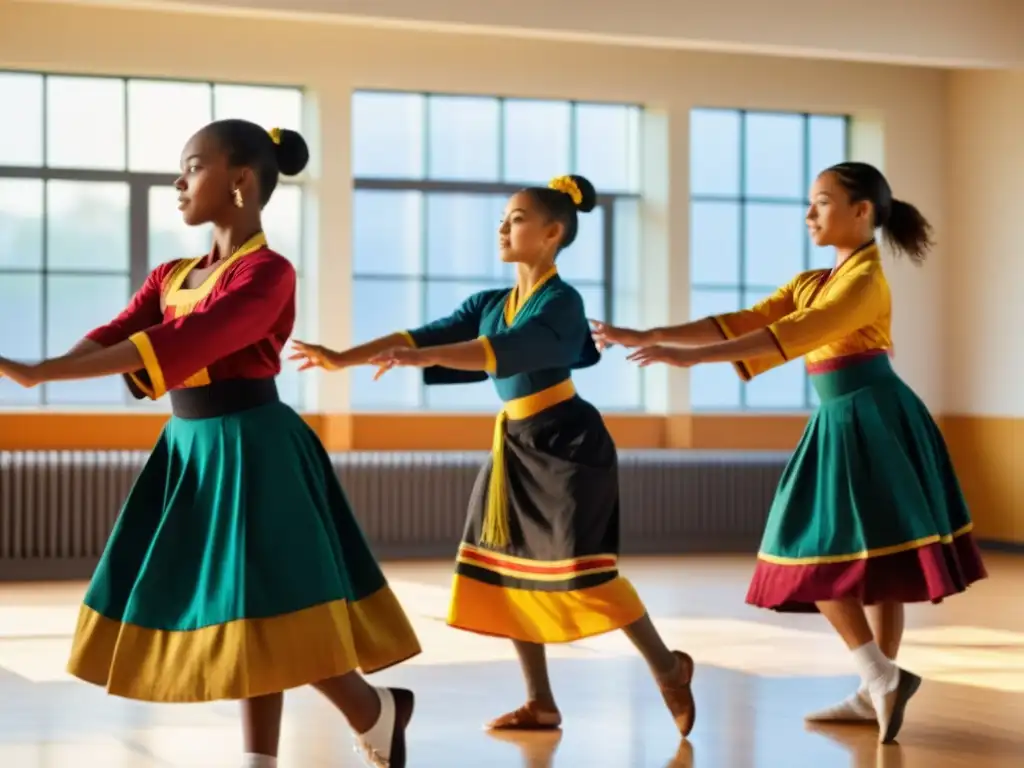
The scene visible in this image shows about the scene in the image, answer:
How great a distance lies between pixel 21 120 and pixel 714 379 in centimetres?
426

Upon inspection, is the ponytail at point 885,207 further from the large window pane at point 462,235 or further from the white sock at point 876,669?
the large window pane at point 462,235

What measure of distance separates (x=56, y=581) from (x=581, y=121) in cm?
398

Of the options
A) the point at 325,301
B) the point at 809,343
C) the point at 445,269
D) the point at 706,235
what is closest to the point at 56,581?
the point at 325,301

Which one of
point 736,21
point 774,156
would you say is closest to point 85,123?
point 736,21

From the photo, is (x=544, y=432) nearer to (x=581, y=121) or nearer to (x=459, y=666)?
(x=459, y=666)

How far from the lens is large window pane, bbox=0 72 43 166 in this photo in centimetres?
810

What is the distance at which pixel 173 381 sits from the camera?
2.50m

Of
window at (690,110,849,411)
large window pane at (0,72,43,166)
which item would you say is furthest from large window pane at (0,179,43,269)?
window at (690,110,849,411)

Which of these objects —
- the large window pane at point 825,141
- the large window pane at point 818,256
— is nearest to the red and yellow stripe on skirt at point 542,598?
the large window pane at point 818,256

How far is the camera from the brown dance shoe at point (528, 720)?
3791 millimetres

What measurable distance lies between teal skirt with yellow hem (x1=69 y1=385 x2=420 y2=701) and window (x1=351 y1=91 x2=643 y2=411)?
6040 millimetres

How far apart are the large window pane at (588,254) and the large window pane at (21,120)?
3050mm

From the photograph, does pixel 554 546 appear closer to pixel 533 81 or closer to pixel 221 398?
pixel 221 398

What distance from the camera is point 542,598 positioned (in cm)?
362
